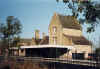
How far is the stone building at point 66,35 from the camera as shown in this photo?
1738 inches

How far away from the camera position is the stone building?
4416cm

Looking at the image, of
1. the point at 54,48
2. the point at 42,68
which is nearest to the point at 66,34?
the point at 54,48

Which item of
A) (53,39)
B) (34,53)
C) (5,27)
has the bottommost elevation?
(34,53)

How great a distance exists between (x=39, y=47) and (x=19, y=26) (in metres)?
8.25

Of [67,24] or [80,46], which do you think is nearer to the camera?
[80,46]

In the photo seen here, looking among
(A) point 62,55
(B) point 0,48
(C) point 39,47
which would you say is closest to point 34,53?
(C) point 39,47

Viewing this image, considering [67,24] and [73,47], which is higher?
[67,24]

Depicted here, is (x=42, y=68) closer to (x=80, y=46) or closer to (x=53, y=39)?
(x=80, y=46)

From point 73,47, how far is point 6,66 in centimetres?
2419

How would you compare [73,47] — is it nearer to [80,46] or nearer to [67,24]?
[80,46]

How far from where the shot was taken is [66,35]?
152 feet

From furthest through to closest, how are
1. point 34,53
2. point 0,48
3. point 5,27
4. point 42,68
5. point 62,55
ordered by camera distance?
1. point 34,53
2. point 62,55
3. point 5,27
4. point 0,48
5. point 42,68

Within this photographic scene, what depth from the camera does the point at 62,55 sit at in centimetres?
4288

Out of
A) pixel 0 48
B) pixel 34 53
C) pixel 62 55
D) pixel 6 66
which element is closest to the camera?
pixel 6 66
